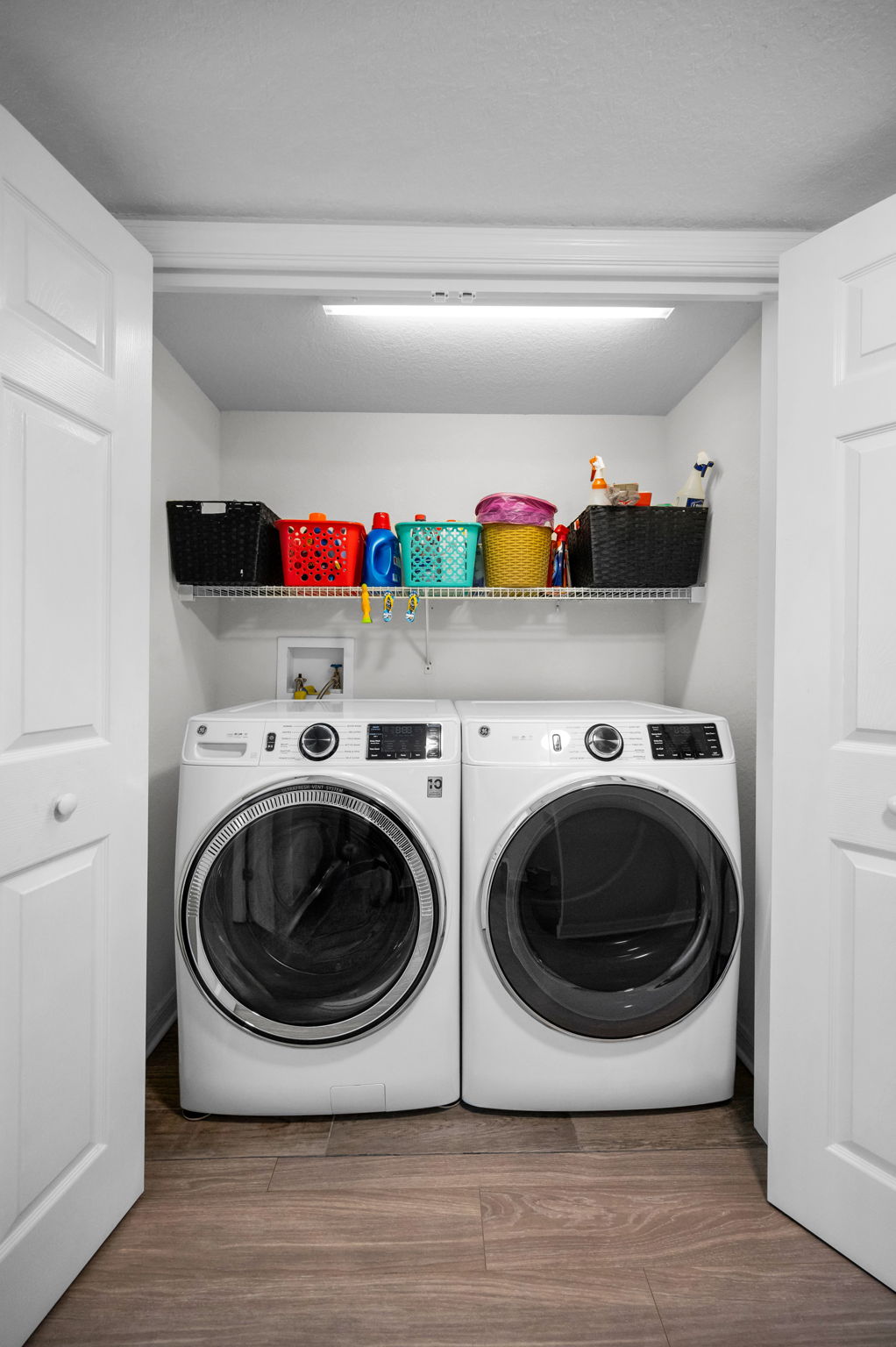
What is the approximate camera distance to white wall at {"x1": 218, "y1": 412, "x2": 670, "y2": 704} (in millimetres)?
2492

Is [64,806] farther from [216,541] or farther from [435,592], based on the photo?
[435,592]

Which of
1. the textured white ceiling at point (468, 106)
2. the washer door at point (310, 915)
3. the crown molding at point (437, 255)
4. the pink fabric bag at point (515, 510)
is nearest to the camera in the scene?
the textured white ceiling at point (468, 106)

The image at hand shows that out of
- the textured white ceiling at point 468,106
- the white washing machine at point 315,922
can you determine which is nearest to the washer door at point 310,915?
the white washing machine at point 315,922

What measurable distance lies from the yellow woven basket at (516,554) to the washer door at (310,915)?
35.7 inches

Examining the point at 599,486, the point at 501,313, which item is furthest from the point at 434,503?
the point at 501,313

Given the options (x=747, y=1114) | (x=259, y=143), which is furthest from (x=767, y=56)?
(x=747, y=1114)

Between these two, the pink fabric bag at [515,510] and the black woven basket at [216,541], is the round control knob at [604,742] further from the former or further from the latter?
the black woven basket at [216,541]

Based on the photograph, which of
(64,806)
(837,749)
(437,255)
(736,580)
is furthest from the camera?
(736,580)

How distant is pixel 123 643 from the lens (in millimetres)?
1349

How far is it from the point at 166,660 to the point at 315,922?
36.6 inches

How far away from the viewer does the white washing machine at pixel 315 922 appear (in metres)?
1.64

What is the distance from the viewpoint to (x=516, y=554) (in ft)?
7.04

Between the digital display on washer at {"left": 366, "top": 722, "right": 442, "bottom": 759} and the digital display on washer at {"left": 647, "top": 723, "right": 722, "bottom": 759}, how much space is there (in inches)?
22.1

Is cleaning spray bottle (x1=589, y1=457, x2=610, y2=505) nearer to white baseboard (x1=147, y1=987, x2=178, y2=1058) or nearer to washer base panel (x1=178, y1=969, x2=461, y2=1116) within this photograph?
washer base panel (x1=178, y1=969, x2=461, y2=1116)
